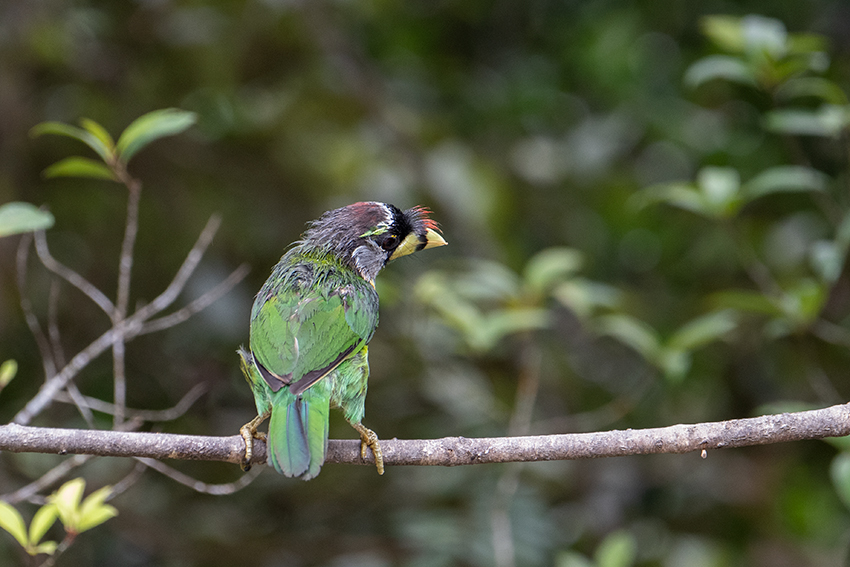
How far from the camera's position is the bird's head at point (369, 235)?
8.45 ft

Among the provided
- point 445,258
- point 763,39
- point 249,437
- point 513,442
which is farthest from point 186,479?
point 763,39

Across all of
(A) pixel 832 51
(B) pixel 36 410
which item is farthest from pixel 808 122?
(B) pixel 36 410

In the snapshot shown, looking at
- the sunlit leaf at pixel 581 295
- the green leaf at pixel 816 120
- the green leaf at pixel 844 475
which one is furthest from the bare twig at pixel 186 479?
the green leaf at pixel 816 120

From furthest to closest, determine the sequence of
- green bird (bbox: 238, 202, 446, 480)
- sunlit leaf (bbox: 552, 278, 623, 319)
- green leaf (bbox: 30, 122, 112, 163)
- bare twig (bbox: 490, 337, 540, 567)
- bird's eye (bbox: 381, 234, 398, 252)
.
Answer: bare twig (bbox: 490, 337, 540, 567) → sunlit leaf (bbox: 552, 278, 623, 319) → bird's eye (bbox: 381, 234, 398, 252) → green leaf (bbox: 30, 122, 112, 163) → green bird (bbox: 238, 202, 446, 480)

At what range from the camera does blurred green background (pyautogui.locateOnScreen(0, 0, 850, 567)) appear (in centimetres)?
368

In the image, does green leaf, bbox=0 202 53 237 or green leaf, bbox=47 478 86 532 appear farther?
green leaf, bbox=47 478 86 532

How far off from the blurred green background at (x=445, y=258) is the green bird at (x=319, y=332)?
893 mm

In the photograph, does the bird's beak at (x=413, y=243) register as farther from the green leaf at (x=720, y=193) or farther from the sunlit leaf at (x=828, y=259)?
the sunlit leaf at (x=828, y=259)

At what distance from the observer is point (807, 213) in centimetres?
388

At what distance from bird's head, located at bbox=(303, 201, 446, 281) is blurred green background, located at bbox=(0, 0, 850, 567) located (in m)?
0.82

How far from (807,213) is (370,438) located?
279cm

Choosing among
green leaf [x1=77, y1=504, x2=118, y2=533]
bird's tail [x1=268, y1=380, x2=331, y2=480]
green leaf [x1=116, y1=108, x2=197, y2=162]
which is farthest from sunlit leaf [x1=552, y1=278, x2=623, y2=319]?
green leaf [x1=77, y1=504, x2=118, y2=533]

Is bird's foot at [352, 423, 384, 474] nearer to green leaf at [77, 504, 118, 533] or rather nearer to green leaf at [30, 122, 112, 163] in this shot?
green leaf at [77, 504, 118, 533]

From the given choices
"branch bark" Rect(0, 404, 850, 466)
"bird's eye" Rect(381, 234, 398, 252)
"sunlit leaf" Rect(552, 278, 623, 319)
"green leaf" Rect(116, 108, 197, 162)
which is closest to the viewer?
"branch bark" Rect(0, 404, 850, 466)
